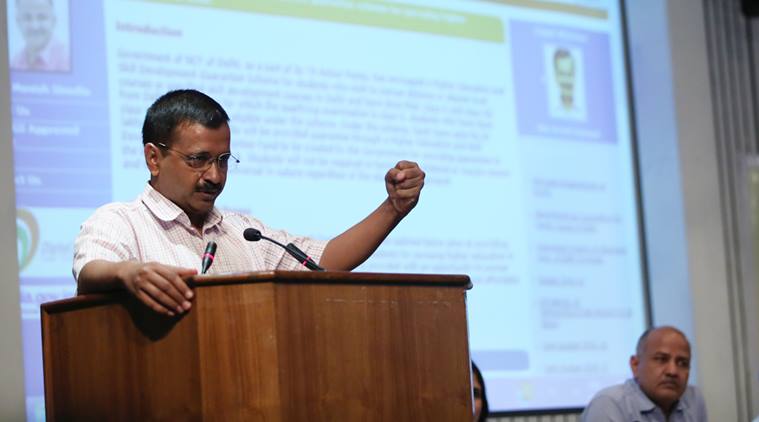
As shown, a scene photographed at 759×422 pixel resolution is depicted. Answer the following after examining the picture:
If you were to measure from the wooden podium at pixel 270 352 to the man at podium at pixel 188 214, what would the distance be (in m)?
0.13

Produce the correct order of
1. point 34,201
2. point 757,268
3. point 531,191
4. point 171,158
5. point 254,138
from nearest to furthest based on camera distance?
point 171,158, point 34,201, point 254,138, point 531,191, point 757,268

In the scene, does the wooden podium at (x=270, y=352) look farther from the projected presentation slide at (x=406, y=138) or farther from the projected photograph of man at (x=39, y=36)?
the projected photograph of man at (x=39, y=36)

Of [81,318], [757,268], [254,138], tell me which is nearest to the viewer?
[81,318]

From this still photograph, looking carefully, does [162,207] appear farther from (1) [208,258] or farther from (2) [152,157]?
(1) [208,258]

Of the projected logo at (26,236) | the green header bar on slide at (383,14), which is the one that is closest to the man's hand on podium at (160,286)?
the projected logo at (26,236)

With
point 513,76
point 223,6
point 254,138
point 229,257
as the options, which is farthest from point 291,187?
point 229,257

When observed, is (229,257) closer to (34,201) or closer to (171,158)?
(171,158)

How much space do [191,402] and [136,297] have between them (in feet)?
0.72

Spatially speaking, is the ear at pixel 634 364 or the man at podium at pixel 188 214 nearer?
the man at podium at pixel 188 214

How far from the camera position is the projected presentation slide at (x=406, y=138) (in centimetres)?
406

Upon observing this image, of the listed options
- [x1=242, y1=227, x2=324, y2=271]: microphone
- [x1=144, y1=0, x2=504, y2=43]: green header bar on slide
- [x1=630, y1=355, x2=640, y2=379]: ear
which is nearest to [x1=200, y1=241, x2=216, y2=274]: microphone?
[x1=242, y1=227, x2=324, y2=271]: microphone

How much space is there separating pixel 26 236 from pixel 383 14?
2.00m

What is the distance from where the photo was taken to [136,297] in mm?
2027

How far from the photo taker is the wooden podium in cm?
198
